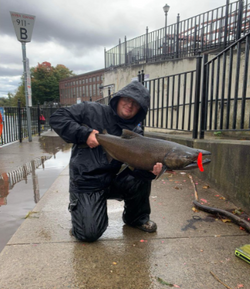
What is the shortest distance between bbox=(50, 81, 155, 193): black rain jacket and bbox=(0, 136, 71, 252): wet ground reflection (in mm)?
1007

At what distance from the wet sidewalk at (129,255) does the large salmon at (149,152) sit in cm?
84

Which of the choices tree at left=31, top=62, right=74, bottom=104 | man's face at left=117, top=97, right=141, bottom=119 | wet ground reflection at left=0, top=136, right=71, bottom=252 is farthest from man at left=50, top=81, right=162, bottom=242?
tree at left=31, top=62, right=74, bottom=104

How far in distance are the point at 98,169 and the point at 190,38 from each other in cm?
871

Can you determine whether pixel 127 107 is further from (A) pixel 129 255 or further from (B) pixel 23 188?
(B) pixel 23 188

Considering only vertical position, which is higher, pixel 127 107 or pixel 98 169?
pixel 127 107

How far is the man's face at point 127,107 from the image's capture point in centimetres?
254

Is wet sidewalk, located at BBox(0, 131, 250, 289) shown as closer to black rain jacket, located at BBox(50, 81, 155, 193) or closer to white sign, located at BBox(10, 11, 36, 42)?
black rain jacket, located at BBox(50, 81, 155, 193)

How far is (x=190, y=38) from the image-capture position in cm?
930

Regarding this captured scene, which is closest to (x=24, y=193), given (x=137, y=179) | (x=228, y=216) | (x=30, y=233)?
(x=30, y=233)

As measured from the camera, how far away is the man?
2398 mm

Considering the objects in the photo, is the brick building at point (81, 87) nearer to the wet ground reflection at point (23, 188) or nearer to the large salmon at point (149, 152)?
the wet ground reflection at point (23, 188)

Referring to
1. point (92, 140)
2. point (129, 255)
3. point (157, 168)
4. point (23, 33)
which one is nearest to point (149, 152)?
point (157, 168)

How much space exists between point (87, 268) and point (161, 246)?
78 cm

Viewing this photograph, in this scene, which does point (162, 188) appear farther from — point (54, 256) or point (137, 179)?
point (54, 256)
